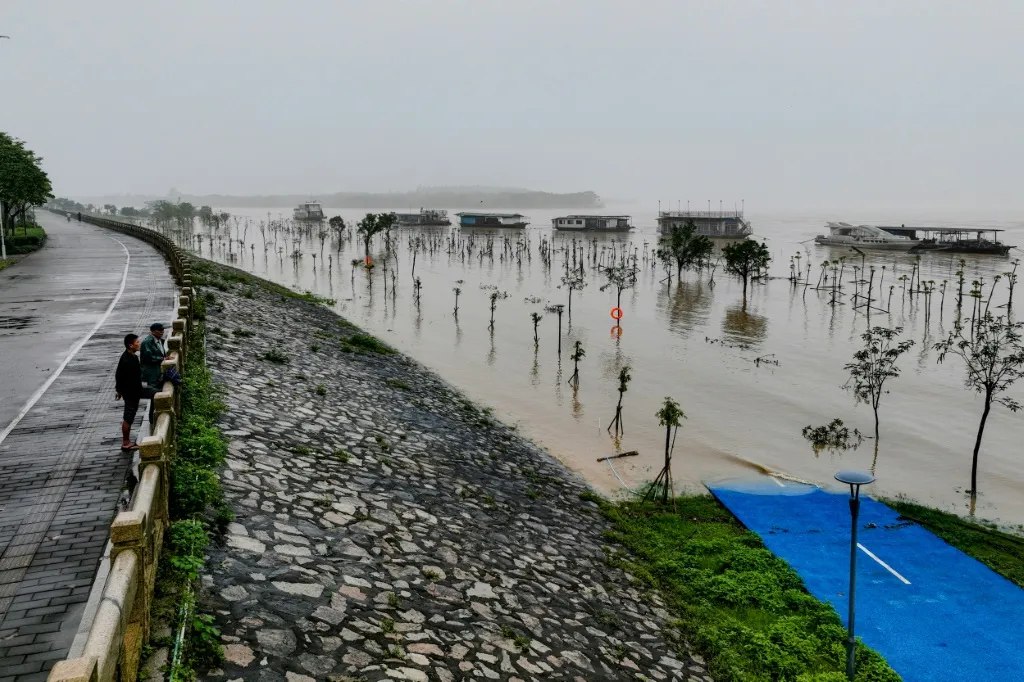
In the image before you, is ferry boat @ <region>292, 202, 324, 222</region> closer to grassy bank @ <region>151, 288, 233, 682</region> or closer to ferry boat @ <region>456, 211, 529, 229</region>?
ferry boat @ <region>456, 211, 529, 229</region>

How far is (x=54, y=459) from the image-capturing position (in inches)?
472

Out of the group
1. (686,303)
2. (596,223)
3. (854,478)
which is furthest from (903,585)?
(596,223)

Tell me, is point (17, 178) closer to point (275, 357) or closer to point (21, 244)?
point (21, 244)

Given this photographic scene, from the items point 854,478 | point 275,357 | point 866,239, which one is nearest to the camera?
point 854,478

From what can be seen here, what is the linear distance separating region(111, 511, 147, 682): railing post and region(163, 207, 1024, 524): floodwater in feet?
46.7

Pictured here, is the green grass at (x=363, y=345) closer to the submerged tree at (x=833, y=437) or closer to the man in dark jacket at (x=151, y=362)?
the man in dark jacket at (x=151, y=362)

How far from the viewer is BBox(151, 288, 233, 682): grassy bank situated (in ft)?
24.2

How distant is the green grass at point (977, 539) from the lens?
14.9 meters

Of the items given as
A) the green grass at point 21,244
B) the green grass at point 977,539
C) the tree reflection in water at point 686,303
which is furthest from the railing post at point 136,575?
the green grass at point 21,244

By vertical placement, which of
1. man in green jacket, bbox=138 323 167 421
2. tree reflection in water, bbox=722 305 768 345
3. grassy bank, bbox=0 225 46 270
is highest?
grassy bank, bbox=0 225 46 270

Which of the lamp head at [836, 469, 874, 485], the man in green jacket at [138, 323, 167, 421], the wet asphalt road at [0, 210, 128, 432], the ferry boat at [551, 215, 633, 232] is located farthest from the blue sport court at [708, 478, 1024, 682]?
the ferry boat at [551, 215, 633, 232]

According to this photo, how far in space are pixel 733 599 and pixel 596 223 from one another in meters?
123

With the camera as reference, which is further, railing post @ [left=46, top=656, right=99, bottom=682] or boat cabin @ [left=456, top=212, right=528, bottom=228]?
boat cabin @ [left=456, top=212, right=528, bottom=228]

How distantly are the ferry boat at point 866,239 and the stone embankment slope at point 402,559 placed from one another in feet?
299
